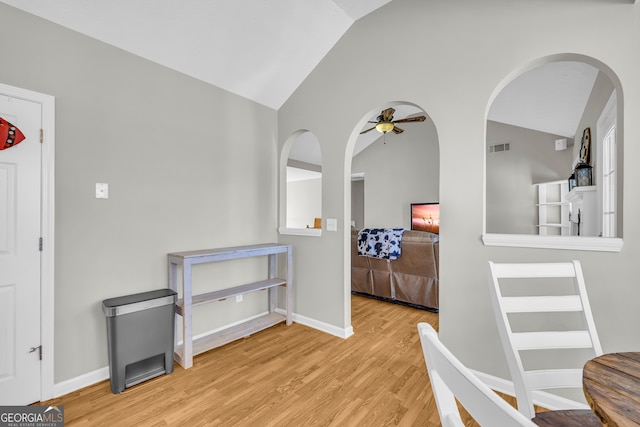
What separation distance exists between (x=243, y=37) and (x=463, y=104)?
6.37 feet

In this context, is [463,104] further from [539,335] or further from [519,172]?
[519,172]

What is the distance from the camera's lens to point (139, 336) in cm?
206

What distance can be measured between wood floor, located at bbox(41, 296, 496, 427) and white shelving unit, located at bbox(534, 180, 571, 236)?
179 inches

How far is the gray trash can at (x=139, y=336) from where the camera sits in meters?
1.97

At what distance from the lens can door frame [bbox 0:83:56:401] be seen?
190 centimetres

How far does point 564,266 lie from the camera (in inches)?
54.0

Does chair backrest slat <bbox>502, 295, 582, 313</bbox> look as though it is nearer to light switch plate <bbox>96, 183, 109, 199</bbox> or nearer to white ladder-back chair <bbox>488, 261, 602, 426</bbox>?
white ladder-back chair <bbox>488, 261, 602, 426</bbox>

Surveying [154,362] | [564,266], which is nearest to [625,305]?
[564,266]

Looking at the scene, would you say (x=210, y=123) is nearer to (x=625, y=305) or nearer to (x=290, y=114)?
(x=290, y=114)

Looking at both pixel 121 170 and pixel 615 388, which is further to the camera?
pixel 121 170

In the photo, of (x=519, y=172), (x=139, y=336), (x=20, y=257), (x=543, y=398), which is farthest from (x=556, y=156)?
(x=20, y=257)

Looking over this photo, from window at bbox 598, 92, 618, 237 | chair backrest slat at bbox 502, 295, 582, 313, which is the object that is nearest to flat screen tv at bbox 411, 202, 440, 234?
window at bbox 598, 92, 618, 237

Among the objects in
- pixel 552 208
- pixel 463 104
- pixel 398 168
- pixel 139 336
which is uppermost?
pixel 398 168

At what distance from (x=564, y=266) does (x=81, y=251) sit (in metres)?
2.96
